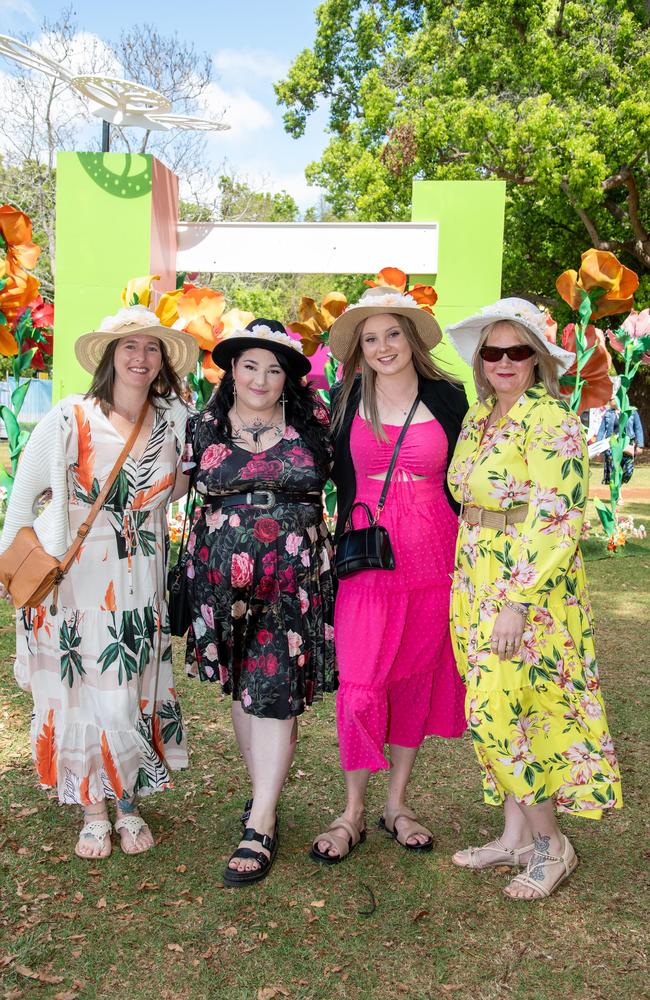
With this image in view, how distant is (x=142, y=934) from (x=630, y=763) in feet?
7.60

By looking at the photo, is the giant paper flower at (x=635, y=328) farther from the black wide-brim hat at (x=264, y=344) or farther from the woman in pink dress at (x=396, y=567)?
the black wide-brim hat at (x=264, y=344)

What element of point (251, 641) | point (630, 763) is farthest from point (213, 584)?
point (630, 763)

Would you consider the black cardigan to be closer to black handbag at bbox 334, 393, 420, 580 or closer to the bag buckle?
black handbag at bbox 334, 393, 420, 580

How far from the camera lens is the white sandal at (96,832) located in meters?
3.02

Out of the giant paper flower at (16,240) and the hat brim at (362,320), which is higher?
the giant paper flower at (16,240)

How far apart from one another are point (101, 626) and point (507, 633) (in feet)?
4.36

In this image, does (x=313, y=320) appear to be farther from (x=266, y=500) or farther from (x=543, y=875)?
Answer: (x=543, y=875)

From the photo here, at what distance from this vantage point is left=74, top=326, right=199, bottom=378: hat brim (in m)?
2.99

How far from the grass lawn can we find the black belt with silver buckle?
4.05 ft

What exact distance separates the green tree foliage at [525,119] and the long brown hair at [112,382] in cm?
1550

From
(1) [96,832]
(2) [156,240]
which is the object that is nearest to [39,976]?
(1) [96,832]

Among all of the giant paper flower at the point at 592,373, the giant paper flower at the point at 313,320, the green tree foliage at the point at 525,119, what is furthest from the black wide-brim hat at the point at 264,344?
the green tree foliage at the point at 525,119

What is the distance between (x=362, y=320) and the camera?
3.12 meters

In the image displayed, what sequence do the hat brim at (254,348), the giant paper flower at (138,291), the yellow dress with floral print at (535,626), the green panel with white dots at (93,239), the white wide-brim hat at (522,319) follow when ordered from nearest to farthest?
1. the yellow dress with floral print at (535,626)
2. the white wide-brim hat at (522,319)
3. the hat brim at (254,348)
4. the giant paper flower at (138,291)
5. the green panel with white dots at (93,239)
